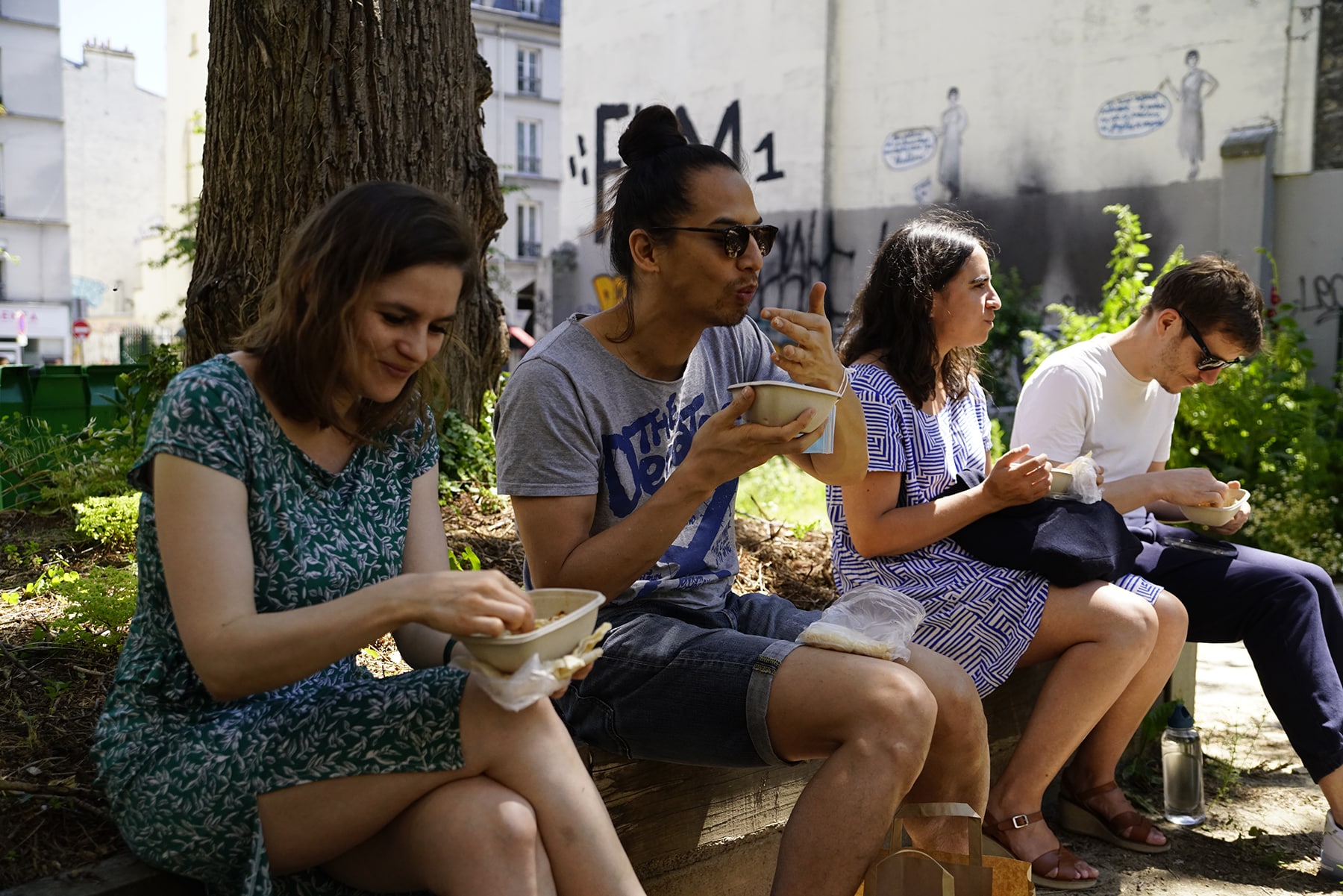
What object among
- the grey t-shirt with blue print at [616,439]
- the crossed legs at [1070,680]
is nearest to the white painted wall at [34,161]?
the grey t-shirt with blue print at [616,439]

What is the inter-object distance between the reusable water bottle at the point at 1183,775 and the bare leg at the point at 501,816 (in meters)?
2.45

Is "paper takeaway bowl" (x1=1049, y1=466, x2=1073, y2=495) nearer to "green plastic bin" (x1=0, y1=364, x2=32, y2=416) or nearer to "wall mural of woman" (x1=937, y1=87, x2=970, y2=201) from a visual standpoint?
"green plastic bin" (x1=0, y1=364, x2=32, y2=416)

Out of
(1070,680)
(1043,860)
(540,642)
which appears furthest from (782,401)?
(1043,860)

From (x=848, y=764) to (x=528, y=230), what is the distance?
33.0 metres

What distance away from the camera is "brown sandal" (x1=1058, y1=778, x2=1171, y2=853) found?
3.35 m

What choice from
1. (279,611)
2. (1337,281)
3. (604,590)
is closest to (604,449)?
(604,590)

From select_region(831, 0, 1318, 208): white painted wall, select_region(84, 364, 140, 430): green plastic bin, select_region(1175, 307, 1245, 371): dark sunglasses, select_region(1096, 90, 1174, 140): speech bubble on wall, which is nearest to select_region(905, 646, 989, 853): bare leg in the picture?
→ select_region(1175, 307, 1245, 371): dark sunglasses

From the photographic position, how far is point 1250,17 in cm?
1138

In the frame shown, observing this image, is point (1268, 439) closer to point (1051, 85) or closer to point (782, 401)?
point (782, 401)

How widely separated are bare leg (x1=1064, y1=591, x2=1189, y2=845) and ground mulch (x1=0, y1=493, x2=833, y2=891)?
1.12 m

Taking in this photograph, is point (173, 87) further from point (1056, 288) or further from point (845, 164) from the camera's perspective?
point (1056, 288)

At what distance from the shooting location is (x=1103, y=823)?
3.41 m

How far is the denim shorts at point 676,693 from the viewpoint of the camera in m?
2.18

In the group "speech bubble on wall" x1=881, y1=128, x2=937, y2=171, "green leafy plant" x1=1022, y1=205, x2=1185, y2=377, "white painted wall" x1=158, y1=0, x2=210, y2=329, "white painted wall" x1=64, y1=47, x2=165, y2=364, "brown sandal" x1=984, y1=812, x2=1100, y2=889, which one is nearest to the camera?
"brown sandal" x1=984, y1=812, x2=1100, y2=889
